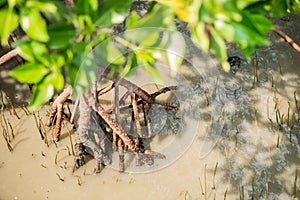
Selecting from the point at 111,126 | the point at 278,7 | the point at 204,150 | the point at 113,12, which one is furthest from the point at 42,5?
the point at 204,150

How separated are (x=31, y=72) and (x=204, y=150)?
4.57 ft

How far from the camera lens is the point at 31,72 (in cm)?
101

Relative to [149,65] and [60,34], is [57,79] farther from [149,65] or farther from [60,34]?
[149,65]

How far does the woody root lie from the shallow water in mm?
45

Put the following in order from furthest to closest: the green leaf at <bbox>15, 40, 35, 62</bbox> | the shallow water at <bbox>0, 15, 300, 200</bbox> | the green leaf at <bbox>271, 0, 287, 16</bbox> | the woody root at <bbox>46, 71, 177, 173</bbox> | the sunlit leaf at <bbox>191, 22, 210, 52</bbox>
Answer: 1. the shallow water at <bbox>0, 15, 300, 200</bbox>
2. the woody root at <bbox>46, 71, 177, 173</bbox>
3. the green leaf at <bbox>271, 0, 287, 16</bbox>
4. the green leaf at <bbox>15, 40, 35, 62</bbox>
5. the sunlit leaf at <bbox>191, 22, 210, 52</bbox>

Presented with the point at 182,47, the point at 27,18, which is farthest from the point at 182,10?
the point at 27,18

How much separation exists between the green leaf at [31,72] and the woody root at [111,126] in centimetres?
90

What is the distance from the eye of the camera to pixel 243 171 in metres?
2.21

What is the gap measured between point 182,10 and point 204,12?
12cm

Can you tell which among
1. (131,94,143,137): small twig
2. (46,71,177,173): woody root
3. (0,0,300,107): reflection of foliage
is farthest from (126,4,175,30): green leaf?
(131,94,143,137): small twig

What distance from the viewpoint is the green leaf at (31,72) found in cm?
100

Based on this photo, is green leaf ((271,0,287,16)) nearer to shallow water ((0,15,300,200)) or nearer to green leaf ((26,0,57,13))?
green leaf ((26,0,57,13))

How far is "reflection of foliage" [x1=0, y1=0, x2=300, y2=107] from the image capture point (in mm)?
895

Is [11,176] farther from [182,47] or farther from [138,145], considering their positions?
Result: [182,47]
